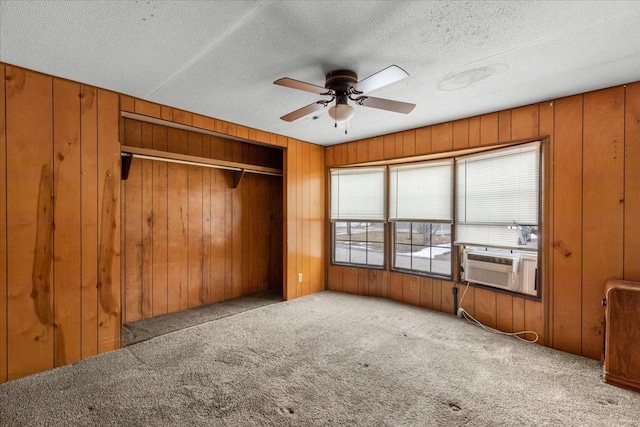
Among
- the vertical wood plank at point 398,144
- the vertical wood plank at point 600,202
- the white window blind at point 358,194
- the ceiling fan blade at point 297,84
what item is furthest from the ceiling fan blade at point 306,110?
the vertical wood plank at point 600,202

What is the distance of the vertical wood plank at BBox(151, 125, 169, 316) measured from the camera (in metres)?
3.54

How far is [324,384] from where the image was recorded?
215cm

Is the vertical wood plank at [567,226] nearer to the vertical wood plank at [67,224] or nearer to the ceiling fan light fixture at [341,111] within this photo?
the ceiling fan light fixture at [341,111]

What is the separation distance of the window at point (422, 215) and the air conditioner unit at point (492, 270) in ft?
0.99

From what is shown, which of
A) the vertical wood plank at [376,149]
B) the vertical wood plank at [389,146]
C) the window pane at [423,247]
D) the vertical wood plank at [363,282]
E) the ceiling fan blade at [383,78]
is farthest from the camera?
the vertical wood plank at [363,282]

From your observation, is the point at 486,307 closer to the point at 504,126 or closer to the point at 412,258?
the point at 412,258

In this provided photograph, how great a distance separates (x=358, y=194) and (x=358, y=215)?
12.9 inches

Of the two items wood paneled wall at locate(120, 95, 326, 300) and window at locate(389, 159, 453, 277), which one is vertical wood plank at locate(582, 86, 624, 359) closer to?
window at locate(389, 159, 453, 277)

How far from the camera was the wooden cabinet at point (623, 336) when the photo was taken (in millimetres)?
2117

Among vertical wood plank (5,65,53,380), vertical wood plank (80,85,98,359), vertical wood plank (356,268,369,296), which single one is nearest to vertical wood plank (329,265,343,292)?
vertical wood plank (356,268,369,296)

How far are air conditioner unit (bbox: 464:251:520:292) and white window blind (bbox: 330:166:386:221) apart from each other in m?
1.33

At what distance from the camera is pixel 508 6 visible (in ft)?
5.03


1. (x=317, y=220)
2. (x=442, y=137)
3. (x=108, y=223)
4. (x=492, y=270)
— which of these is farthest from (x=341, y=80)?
(x=317, y=220)

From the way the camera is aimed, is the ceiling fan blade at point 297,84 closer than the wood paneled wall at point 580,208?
Yes
